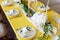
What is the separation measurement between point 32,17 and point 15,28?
28 cm

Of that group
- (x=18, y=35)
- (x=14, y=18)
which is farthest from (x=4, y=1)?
(x=18, y=35)

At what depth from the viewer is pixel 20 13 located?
66.6 inches

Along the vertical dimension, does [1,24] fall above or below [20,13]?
below

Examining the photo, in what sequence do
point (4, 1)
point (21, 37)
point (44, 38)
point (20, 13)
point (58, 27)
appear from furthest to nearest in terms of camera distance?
1. point (4, 1)
2. point (20, 13)
3. point (58, 27)
4. point (21, 37)
5. point (44, 38)

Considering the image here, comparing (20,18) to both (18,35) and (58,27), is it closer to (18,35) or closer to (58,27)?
(18,35)

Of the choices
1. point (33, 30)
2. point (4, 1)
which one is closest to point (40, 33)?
point (33, 30)

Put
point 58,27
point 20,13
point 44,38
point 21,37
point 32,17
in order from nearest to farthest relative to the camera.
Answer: point 44,38
point 21,37
point 58,27
point 32,17
point 20,13

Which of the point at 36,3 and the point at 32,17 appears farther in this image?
the point at 36,3

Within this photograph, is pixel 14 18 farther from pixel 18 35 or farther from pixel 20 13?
pixel 18 35

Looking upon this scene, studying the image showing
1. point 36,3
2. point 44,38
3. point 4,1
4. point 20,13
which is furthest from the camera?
point 4,1

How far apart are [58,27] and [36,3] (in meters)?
0.69

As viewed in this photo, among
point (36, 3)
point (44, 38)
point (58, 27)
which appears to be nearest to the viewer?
point (44, 38)

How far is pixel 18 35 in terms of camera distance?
4.01 ft

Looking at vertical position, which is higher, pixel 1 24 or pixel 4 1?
pixel 4 1
